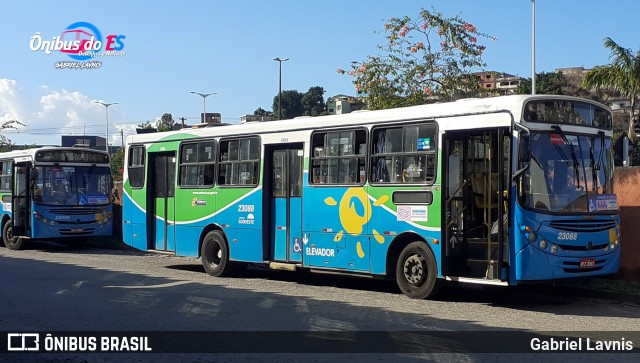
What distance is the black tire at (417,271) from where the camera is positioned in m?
12.7

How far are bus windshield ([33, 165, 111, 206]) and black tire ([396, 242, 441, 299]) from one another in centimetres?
1493

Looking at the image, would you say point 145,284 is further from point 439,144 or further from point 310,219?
point 439,144

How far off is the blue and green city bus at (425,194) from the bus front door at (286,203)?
22mm

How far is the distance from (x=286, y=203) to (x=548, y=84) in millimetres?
61547

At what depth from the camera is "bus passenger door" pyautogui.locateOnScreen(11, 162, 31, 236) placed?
2503 centimetres

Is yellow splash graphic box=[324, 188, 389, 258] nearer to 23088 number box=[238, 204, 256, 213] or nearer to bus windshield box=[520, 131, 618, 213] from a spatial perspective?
23088 number box=[238, 204, 256, 213]

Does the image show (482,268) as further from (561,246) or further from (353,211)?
(353,211)

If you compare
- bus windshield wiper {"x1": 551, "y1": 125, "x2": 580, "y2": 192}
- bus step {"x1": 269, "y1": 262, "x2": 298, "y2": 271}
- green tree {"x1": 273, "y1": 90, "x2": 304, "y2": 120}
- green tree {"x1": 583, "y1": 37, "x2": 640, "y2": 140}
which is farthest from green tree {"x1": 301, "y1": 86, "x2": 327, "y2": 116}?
bus windshield wiper {"x1": 551, "y1": 125, "x2": 580, "y2": 192}

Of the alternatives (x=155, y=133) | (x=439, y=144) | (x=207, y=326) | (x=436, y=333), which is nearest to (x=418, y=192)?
(x=439, y=144)

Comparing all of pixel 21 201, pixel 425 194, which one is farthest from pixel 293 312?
pixel 21 201

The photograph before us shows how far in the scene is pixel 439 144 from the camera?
41.5 feet

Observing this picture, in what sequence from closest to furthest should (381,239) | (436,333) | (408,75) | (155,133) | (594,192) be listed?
(436,333) → (594,192) → (381,239) → (155,133) → (408,75)

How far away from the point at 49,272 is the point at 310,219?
6.62 meters

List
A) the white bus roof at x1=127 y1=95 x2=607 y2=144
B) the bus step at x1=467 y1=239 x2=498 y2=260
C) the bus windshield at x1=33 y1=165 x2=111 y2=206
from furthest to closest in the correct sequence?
the bus windshield at x1=33 y1=165 x2=111 y2=206 → the bus step at x1=467 y1=239 x2=498 y2=260 → the white bus roof at x1=127 y1=95 x2=607 y2=144
